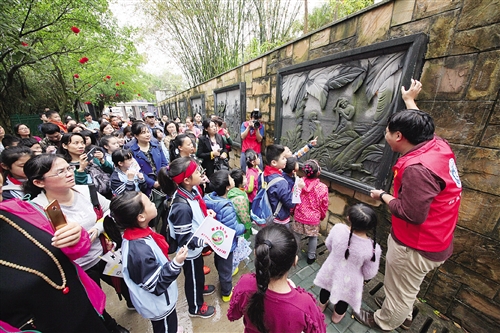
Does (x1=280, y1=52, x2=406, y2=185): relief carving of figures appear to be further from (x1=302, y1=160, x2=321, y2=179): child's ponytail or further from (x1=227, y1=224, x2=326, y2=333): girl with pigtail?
(x1=227, y1=224, x2=326, y2=333): girl with pigtail

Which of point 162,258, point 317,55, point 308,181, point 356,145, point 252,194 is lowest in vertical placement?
point 252,194

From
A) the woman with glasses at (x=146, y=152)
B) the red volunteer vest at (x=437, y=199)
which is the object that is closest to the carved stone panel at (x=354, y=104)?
the red volunteer vest at (x=437, y=199)

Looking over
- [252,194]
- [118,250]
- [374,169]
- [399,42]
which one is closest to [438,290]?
[374,169]

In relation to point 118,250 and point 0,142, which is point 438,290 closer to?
point 118,250

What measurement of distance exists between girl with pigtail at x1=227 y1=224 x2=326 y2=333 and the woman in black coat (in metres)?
3.07

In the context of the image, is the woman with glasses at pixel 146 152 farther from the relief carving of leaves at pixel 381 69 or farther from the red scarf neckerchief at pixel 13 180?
the relief carving of leaves at pixel 381 69

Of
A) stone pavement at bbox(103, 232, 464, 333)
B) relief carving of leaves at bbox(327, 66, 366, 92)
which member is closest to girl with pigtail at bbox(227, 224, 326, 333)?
stone pavement at bbox(103, 232, 464, 333)

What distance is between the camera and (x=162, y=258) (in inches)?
57.4

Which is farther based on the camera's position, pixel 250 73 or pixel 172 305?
pixel 250 73

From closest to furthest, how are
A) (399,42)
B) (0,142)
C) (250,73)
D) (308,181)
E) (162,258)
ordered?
1. (162,258)
2. (399,42)
3. (308,181)
4. (0,142)
5. (250,73)

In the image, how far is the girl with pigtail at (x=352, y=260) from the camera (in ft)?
5.39

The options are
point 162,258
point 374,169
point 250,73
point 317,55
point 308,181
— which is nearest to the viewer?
point 162,258

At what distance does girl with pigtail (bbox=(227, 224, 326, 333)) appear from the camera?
1020mm

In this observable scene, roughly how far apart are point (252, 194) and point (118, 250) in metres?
1.81
